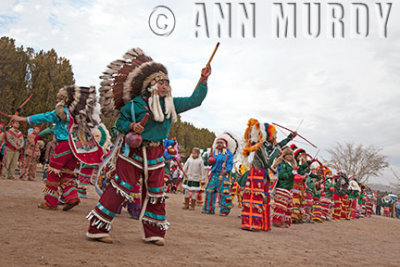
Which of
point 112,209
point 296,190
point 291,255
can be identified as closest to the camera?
point 112,209

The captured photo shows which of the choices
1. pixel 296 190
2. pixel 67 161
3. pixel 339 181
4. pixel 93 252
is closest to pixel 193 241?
pixel 93 252

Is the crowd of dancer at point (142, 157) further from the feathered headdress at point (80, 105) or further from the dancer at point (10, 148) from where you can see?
the dancer at point (10, 148)

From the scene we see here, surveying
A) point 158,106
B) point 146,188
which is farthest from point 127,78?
point 146,188

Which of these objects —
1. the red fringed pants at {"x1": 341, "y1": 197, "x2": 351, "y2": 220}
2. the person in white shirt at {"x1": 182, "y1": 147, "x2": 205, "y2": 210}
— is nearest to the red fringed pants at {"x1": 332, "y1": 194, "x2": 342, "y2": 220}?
the red fringed pants at {"x1": 341, "y1": 197, "x2": 351, "y2": 220}

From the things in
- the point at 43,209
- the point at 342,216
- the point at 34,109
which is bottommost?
the point at 342,216

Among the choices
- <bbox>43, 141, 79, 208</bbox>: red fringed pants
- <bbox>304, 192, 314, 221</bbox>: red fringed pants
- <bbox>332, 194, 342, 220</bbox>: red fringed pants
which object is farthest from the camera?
<bbox>332, 194, 342, 220</bbox>: red fringed pants

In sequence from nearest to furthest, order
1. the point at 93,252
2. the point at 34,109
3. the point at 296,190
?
the point at 93,252 < the point at 296,190 < the point at 34,109

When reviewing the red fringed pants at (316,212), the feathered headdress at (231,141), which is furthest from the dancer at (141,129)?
the red fringed pants at (316,212)

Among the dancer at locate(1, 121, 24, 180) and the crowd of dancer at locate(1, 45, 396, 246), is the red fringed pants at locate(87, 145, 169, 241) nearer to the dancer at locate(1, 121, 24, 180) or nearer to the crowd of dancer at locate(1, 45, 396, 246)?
the crowd of dancer at locate(1, 45, 396, 246)

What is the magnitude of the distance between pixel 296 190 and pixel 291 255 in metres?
6.10

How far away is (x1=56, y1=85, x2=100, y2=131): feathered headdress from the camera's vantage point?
6242mm

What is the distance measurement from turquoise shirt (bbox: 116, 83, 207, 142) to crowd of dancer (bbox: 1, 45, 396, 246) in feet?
0.04

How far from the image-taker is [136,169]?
430 centimetres

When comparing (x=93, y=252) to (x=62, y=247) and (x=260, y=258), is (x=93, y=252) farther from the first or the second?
(x=260, y=258)
